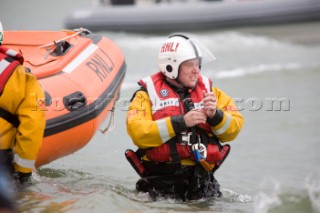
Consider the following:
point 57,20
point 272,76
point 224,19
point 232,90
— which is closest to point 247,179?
point 232,90

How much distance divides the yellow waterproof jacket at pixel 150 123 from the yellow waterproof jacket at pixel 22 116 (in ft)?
1.87

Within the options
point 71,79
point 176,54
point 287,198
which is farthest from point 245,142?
point 176,54

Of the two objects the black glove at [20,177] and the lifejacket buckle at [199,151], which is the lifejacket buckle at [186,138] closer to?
the lifejacket buckle at [199,151]

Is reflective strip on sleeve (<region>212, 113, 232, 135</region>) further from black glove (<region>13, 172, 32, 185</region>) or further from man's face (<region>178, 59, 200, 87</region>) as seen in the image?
black glove (<region>13, 172, 32, 185</region>)

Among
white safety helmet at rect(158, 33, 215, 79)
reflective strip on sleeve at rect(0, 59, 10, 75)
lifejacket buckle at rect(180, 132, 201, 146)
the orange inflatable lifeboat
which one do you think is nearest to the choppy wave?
lifejacket buckle at rect(180, 132, 201, 146)

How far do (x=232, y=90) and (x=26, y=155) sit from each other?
20.0 ft

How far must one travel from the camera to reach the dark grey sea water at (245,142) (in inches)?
181

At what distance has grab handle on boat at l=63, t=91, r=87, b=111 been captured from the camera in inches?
199

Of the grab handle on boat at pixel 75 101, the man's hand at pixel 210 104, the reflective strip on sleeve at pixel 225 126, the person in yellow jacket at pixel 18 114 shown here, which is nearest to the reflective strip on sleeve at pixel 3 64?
the person in yellow jacket at pixel 18 114

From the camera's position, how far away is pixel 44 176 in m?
5.34

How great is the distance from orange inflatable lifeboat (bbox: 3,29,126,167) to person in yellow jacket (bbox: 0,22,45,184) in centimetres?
53

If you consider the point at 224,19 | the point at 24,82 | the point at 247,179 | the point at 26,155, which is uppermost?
the point at 224,19

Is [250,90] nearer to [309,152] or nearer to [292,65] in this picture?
[292,65]

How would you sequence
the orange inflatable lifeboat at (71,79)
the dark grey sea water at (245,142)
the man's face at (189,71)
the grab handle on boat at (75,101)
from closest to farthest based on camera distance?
the man's face at (189,71)
the dark grey sea water at (245,142)
the orange inflatable lifeboat at (71,79)
the grab handle on boat at (75,101)
